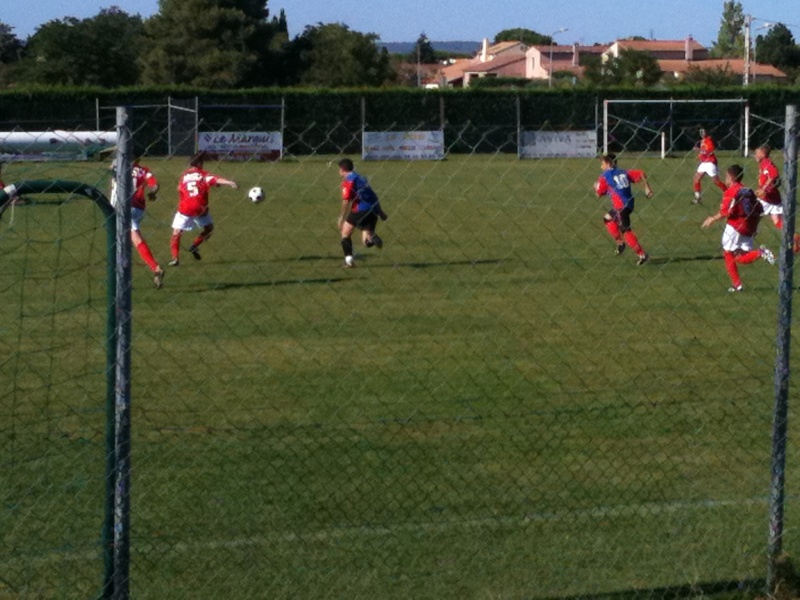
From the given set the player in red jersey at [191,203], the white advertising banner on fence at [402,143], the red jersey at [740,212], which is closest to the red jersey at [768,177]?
the red jersey at [740,212]

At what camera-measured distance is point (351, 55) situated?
2894 inches

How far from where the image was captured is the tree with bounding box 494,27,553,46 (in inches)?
6721

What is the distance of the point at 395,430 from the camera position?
30.6 feet

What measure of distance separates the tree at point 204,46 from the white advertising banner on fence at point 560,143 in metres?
28.6

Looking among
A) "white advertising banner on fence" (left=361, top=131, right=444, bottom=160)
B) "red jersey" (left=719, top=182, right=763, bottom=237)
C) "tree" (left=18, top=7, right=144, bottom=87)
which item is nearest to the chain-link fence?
"red jersey" (left=719, top=182, right=763, bottom=237)

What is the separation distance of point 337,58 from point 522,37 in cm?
10367

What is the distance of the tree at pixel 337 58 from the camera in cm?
7350

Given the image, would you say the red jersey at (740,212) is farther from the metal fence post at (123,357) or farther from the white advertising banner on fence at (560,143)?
the white advertising banner on fence at (560,143)

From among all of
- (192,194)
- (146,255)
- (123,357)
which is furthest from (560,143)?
(123,357)

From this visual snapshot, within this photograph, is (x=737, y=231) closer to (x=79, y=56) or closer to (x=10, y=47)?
(x=79, y=56)

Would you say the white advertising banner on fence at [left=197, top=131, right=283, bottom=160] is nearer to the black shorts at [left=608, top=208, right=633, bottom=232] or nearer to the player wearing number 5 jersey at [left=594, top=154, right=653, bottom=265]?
the player wearing number 5 jersey at [left=594, top=154, right=653, bottom=265]

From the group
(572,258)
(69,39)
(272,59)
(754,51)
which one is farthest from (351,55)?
(572,258)

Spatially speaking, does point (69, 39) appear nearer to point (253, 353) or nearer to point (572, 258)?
point (572, 258)

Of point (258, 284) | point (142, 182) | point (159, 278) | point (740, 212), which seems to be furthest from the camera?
point (258, 284)
